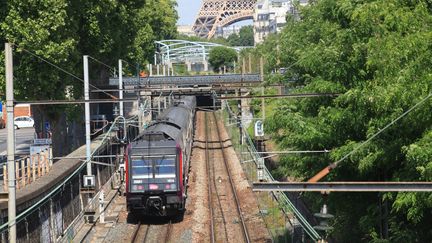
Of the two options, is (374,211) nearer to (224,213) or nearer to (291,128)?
(291,128)

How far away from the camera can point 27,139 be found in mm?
50281

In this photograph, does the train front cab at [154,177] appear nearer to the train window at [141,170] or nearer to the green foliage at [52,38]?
the train window at [141,170]

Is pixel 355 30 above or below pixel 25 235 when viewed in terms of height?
above

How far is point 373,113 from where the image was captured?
11.9m

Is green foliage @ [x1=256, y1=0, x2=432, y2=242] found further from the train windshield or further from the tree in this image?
the tree

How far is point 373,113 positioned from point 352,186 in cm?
355

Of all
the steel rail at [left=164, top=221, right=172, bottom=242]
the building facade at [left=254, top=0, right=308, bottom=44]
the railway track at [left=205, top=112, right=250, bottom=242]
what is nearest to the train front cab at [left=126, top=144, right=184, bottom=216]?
the steel rail at [left=164, top=221, right=172, bottom=242]

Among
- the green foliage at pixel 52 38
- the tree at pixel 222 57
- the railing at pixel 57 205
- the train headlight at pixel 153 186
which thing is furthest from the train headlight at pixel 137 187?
the tree at pixel 222 57

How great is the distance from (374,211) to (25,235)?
9.51m

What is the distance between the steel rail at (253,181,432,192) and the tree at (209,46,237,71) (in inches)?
4125

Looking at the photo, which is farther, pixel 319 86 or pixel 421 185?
pixel 319 86

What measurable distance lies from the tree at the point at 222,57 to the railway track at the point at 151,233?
9008 cm

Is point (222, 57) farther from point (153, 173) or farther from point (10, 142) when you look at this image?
point (10, 142)

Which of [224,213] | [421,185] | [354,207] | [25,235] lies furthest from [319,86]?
[224,213]
